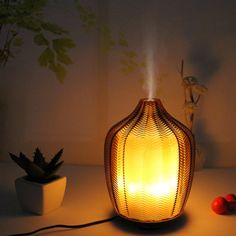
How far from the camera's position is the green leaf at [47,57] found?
1095 mm

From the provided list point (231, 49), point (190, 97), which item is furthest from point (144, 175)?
point (231, 49)

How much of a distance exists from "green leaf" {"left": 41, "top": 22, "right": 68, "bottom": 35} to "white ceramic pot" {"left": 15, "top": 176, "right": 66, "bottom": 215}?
49 centimetres

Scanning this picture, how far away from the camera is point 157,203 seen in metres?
0.69

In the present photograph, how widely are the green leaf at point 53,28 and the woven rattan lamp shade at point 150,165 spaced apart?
1.58ft

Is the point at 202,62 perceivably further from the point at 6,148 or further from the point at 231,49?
the point at 6,148

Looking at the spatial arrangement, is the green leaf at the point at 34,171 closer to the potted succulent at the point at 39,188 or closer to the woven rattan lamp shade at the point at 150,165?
the potted succulent at the point at 39,188

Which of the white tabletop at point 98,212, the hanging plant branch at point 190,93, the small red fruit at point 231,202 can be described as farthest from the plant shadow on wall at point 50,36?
the small red fruit at point 231,202

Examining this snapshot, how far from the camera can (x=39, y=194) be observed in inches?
29.4

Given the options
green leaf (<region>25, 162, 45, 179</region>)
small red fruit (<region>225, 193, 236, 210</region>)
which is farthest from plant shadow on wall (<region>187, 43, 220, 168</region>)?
green leaf (<region>25, 162, 45, 179</region>)

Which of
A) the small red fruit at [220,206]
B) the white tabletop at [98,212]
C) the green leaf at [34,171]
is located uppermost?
the green leaf at [34,171]

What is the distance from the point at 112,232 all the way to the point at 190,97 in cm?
52

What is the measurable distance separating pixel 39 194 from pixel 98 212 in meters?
0.14

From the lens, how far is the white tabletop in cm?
70

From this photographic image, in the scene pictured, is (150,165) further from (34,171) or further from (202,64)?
(202,64)
